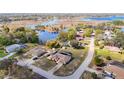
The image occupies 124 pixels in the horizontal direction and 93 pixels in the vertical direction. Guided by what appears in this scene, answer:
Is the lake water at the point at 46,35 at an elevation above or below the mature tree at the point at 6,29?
below

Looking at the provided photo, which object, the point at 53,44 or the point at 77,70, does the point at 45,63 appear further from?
the point at 77,70

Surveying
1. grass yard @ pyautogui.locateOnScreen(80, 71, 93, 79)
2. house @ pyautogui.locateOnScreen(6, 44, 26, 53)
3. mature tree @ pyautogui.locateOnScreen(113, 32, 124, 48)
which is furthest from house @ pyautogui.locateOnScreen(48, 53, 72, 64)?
mature tree @ pyautogui.locateOnScreen(113, 32, 124, 48)

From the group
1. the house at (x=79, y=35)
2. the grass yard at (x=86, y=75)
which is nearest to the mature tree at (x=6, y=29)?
the house at (x=79, y=35)

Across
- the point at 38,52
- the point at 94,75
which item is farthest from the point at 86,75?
the point at 38,52

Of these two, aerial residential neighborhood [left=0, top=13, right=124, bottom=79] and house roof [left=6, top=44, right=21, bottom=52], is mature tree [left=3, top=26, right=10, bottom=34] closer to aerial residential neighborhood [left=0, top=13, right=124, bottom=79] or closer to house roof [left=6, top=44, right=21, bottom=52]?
aerial residential neighborhood [left=0, top=13, right=124, bottom=79]

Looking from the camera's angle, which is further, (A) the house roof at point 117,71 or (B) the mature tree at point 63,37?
(B) the mature tree at point 63,37

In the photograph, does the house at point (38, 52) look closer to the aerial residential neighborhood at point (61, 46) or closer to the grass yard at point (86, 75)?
the aerial residential neighborhood at point (61, 46)

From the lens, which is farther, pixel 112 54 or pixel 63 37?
pixel 63 37
